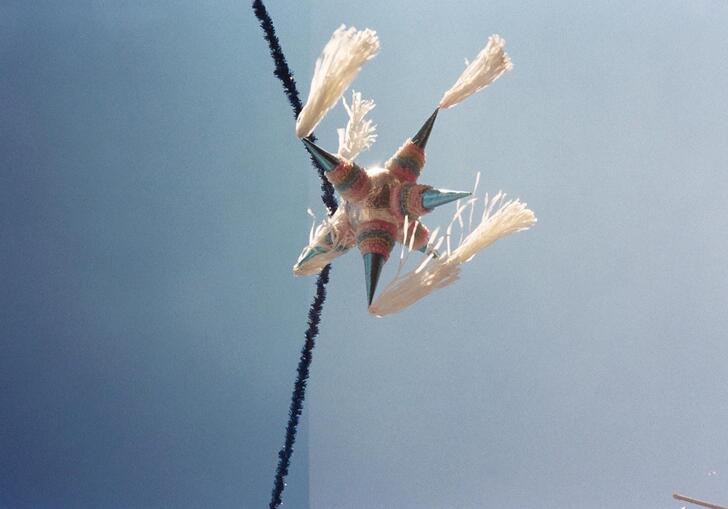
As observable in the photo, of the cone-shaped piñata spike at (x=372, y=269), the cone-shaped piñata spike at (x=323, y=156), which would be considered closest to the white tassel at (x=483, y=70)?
the cone-shaped piñata spike at (x=323, y=156)

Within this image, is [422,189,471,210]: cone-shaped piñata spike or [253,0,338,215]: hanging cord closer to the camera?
[422,189,471,210]: cone-shaped piñata spike

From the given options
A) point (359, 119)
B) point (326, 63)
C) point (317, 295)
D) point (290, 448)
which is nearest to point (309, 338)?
point (317, 295)

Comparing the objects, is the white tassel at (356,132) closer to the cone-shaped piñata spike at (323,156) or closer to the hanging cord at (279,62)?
the hanging cord at (279,62)

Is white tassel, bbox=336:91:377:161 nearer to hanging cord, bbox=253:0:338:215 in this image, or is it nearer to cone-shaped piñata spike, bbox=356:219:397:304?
hanging cord, bbox=253:0:338:215

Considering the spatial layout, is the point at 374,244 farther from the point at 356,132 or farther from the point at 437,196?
the point at 356,132

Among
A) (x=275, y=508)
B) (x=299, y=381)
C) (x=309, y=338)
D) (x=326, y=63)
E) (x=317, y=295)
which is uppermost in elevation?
(x=326, y=63)

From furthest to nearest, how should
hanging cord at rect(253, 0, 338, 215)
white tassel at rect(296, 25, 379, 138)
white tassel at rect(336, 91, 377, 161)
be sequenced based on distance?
white tassel at rect(336, 91, 377, 161) → hanging cord at rect(253, 0, 338, 215) → white tassel at rect(296, 25, 379, 138)

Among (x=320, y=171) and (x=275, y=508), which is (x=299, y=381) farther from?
(x=320, y=171)

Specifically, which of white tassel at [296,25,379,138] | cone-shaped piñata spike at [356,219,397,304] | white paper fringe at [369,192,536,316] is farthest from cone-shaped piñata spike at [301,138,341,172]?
white paper fringe at [369,192,536,316]
